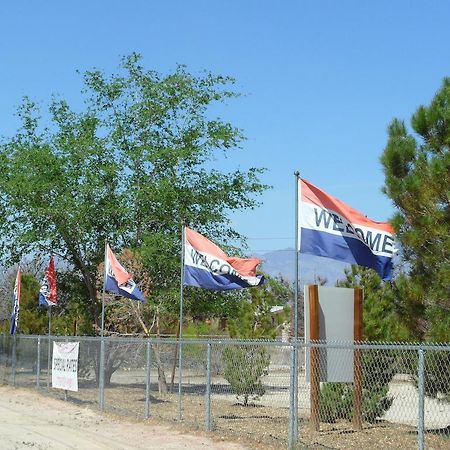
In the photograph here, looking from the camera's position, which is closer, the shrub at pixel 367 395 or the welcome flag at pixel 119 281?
the shrub at pixel 367 395

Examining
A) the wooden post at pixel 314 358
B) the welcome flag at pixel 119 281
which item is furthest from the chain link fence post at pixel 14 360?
the wooden post at pixel 314 358

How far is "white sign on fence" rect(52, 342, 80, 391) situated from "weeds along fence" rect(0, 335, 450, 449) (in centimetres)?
33

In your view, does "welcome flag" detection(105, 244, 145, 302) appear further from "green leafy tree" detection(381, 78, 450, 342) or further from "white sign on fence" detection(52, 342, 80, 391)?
"green leafy tree" detection(381, 78, 450, 342)

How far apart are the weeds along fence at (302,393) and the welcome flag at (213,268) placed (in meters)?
1.14

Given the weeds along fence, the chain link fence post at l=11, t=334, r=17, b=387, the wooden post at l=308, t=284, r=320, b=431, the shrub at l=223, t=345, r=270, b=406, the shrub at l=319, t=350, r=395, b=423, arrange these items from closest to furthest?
the weeds along fence
the wooden post at l=308, t=284, r=320, b=431
the shrub at l=319, t=350, r=395, b=423
the shrub at l=223, t=345, r=270, b=406
the chain link fence post at l=11, t=334, r=17, b=387

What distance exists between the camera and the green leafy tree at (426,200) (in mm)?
13250

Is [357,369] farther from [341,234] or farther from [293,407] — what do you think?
[341,234]

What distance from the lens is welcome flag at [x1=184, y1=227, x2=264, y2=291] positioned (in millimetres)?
16266

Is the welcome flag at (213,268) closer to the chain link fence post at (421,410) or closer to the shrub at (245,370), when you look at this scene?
the shrub at (245,370)

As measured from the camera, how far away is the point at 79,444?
14.0m

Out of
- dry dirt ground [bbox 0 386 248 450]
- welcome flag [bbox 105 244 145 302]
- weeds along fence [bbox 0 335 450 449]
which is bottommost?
dry dirt ground [bbox 0 386 248 450]

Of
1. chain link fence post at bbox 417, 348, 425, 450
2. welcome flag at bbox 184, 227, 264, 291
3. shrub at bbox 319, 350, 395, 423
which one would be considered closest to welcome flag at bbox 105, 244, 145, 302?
welcome flag at bbox 184, 227, 264, 291

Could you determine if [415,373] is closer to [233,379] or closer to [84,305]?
[233,379]

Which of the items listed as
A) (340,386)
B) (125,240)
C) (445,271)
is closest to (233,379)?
(340,386)
